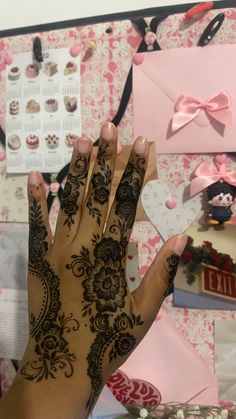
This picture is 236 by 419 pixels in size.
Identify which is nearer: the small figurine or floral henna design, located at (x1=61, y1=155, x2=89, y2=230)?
floral henna design, located at (x1=61, y1=155, x2=89, y2=230)

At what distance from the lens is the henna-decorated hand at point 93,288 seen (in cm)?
58

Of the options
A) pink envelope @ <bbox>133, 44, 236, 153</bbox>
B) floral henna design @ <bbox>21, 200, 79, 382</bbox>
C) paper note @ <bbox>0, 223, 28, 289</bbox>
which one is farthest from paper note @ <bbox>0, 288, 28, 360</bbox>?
pink envelope @ <bbox>133, 44, 236, 153</bbox>

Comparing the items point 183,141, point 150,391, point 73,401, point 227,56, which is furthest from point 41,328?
point 227,56

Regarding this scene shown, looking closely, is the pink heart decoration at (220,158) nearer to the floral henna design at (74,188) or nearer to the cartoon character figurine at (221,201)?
the cartoon character figurine at (221,201)

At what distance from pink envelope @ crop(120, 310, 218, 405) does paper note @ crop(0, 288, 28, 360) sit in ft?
0.63

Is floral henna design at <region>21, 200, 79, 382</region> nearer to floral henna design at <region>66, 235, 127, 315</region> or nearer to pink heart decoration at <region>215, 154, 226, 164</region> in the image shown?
floral henna design at <region>66, 235, 127, 315</region>

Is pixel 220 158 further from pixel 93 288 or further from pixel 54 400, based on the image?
pixel 54 400

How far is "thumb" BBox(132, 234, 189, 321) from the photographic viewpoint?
1.90 ft

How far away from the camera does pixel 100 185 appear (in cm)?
58

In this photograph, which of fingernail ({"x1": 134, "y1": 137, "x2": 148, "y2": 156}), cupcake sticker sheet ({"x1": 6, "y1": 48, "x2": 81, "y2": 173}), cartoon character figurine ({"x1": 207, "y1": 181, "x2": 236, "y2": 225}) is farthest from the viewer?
cupcake sticker sheet ({"x1": 6, "y1": 48, "x2": 81, "y2": 173})

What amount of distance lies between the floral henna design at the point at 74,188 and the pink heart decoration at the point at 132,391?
299 mm

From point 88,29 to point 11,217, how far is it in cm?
34

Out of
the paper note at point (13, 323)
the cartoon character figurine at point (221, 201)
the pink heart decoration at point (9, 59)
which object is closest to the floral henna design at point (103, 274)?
the cartoon character figurine at point (221, 201)

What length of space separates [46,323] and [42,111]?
389 millimetres
